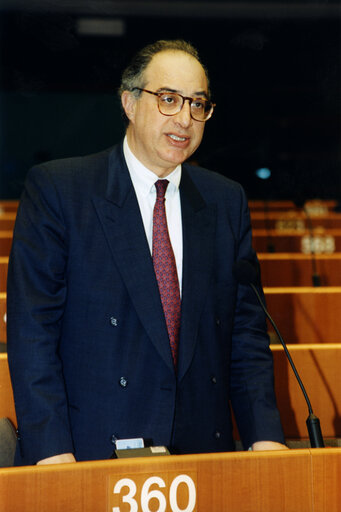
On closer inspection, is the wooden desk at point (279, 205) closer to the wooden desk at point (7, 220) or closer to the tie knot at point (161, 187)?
the wooden desk at point (7, 220)

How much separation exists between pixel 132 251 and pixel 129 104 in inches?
16.4

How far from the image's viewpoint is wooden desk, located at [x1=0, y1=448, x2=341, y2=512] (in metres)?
0.98

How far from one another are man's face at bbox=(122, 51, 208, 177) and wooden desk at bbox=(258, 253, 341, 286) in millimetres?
2462

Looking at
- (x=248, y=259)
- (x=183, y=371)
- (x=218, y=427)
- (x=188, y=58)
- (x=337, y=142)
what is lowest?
(x=218, y=427)

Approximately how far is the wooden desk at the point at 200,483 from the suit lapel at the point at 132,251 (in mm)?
473

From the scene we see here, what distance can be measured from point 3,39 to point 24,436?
1513 mm

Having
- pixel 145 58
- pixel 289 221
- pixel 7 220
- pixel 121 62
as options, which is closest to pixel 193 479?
pixel 145 58

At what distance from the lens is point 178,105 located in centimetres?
157

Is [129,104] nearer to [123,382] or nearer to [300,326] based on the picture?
[123,382]

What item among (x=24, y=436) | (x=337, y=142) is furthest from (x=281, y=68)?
(x=337, y=142)

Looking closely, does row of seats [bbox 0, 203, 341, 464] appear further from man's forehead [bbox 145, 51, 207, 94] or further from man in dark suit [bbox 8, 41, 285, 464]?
man's forehead [bbox 145, 51, 207, 94]

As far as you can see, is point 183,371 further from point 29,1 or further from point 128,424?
point 29,1

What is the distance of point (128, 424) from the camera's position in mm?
1519

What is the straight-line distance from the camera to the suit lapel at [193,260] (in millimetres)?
1529
